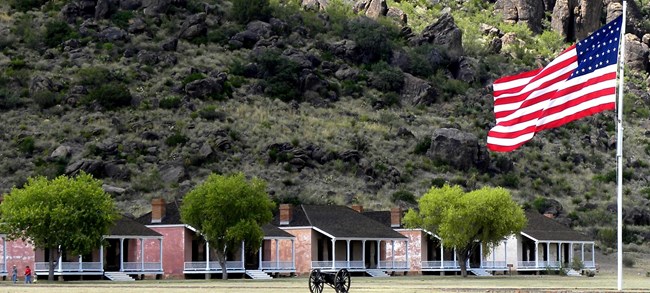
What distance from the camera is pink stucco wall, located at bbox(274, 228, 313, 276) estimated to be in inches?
3349

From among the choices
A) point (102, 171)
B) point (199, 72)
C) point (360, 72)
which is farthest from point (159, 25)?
point (102, 171)

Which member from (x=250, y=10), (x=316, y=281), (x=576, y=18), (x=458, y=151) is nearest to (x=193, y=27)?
(x=250, y=10)

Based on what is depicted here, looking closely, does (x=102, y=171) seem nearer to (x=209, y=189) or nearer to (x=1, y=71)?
(x=1, y=71)

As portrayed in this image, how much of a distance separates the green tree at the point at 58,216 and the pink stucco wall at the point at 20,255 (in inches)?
130

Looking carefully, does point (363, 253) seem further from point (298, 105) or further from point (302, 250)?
point (298, 105)

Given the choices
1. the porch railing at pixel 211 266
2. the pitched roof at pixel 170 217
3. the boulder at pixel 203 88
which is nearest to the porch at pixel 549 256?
the porch railing at pixel 211 266

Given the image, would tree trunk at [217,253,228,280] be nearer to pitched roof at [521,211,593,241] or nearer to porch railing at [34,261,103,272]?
porch railing at [34,261,103,272]

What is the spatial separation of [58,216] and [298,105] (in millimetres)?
76045

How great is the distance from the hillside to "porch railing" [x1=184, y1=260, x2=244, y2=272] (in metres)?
27.6

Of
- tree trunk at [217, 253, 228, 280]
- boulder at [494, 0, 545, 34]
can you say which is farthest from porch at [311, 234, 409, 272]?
boulder at [494, 0, 545, 34]

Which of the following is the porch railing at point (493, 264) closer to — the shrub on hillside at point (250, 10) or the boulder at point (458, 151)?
the boulder at point (458, 151)

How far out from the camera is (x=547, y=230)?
99.6m

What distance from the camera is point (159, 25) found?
6309 inches

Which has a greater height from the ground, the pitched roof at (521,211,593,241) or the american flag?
the american flag
